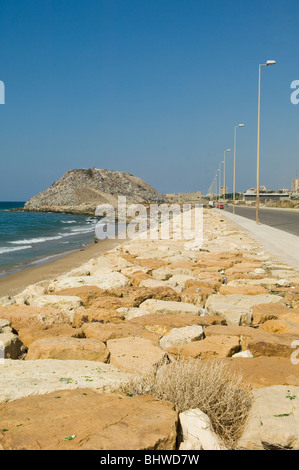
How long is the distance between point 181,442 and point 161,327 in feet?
7.00

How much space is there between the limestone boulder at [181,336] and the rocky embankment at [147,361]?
0.4 inches

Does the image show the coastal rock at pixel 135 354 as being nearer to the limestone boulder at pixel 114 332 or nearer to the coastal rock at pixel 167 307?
the limestone boulder at pixel 114 332

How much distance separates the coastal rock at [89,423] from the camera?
2029 mm

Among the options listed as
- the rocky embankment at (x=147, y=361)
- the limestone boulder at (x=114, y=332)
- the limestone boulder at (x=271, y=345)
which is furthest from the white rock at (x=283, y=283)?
the limestone boulder at (x=114, y=332)

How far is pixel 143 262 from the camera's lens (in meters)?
8.78

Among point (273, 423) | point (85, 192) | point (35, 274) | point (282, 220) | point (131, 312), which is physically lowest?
point (35, 274)

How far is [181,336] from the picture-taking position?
3957 millimetres

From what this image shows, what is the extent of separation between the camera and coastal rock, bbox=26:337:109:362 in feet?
11.8

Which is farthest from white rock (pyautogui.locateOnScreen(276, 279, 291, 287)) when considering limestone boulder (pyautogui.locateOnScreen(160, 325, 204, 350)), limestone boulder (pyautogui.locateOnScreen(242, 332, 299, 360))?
limestone boulder (pyautogui.locateOnScreen(160, 325, 204, 350))

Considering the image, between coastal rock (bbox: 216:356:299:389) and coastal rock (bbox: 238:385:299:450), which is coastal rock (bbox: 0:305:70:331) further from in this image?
coastal rock (bbox: 238:385:299:450)

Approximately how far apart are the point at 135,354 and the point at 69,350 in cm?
64

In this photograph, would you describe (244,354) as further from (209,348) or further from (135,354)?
(135,354)

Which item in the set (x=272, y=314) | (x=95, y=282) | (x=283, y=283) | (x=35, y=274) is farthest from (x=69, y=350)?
(x=35, y=274)
